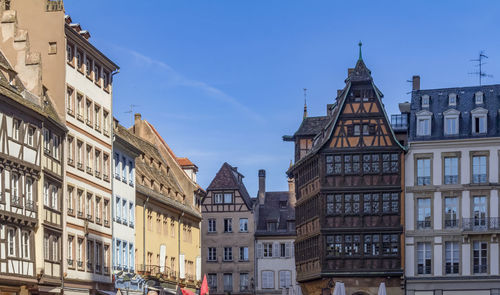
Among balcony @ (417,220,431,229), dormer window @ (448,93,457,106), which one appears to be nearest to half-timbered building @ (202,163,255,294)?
balcony @ (417,220,431,229)

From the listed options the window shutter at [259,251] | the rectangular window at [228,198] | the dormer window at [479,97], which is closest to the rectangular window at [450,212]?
the dormer window at [479,97]

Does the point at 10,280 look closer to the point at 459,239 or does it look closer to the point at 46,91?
the point at 46,91

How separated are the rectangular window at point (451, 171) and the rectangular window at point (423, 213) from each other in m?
1.70

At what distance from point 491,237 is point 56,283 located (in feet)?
94.3

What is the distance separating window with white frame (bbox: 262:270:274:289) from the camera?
302ft

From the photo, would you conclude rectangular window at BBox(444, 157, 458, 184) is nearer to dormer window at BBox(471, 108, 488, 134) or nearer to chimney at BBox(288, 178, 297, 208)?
dormer window at BBox(471, 108, 488, 134)

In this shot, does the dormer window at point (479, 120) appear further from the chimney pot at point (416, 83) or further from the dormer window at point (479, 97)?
the chimney pot at point (416, 83)

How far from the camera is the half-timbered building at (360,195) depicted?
208ft

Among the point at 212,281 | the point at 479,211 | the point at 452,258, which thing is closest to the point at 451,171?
the point at 479,211

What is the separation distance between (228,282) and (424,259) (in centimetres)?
3204

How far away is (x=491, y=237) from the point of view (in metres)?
62.0

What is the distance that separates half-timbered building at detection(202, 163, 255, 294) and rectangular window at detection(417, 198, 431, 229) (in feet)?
100

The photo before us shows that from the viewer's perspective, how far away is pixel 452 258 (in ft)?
206

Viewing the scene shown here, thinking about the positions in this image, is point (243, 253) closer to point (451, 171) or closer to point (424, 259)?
point (424, 259)
